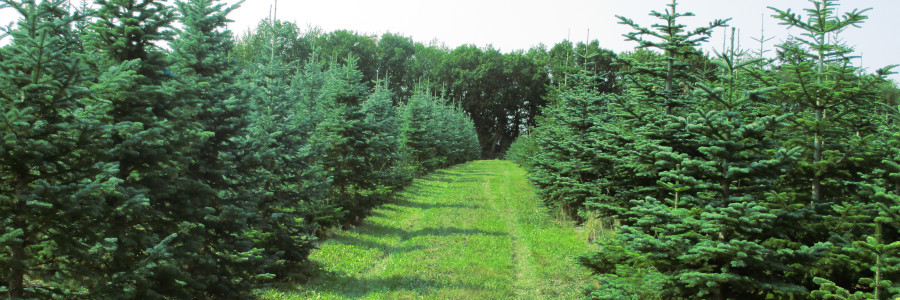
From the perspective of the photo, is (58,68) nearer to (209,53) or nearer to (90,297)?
(90,297)

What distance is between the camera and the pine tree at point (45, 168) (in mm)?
3967

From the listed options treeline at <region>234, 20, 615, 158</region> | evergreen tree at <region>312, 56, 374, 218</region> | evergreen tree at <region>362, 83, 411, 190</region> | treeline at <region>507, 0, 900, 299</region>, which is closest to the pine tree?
treeline at <region>507, 0, 900, 299</region>

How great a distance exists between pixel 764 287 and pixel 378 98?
45.1 feet

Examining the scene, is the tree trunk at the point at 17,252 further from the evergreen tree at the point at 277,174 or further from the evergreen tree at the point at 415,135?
the evergreen tree at the point at 415,135

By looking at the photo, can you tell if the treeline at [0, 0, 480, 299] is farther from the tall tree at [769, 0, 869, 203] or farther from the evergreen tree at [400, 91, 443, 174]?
the evergreen tree at [400, 91, 443, 174]

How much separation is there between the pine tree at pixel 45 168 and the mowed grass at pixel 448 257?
335 centimetres

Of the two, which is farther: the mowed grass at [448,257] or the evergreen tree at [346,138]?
the evergreen tree at [346,138]

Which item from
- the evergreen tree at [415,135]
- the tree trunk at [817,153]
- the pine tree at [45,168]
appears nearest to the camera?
the pine tree at [45,168]

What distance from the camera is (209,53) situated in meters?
6.73

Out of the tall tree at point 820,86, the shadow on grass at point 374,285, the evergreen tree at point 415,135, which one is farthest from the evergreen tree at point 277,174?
the evergreen tree at point 415,135

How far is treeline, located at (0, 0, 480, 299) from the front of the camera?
4074 mm

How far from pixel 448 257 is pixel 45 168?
7.13 metres

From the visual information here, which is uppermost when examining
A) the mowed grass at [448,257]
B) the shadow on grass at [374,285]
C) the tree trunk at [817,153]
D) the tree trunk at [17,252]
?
the tree trunk at [817,153]

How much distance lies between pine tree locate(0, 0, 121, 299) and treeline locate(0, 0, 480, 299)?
0.04 feet
